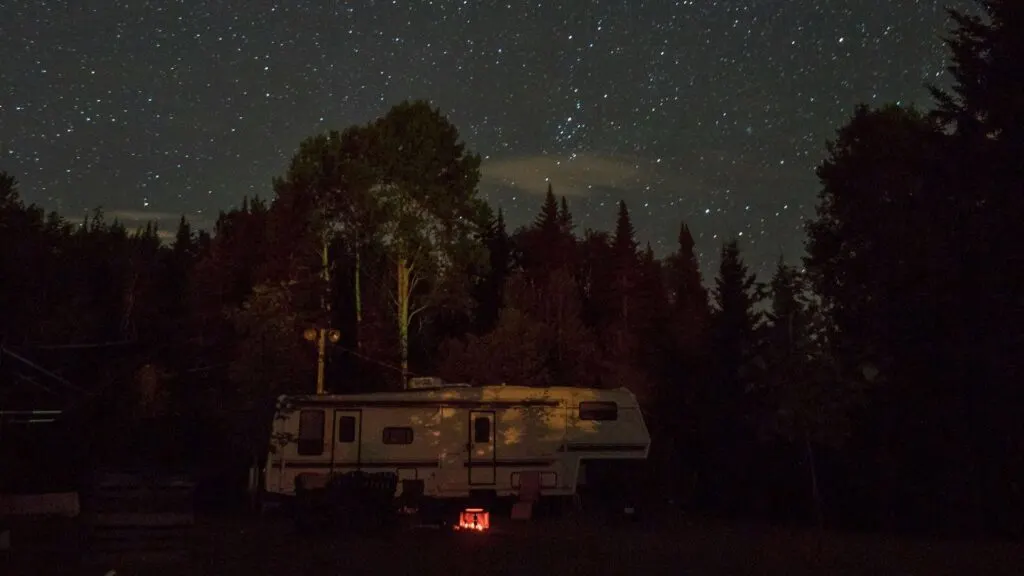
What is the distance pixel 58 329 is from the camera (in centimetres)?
2655

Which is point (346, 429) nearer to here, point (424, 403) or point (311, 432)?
point (311, 432)

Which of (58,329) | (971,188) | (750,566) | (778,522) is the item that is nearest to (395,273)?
(58,329)

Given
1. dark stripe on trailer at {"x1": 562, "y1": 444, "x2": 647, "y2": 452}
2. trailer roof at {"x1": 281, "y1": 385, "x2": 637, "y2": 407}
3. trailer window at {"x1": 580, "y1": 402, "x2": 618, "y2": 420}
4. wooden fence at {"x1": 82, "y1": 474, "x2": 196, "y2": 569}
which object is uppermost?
trailer roof at {"x1": 281, "y1": 385, "x2": 637, "y2": 407}

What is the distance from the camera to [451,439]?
65.0 ft

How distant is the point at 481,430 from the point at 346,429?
8.92ft

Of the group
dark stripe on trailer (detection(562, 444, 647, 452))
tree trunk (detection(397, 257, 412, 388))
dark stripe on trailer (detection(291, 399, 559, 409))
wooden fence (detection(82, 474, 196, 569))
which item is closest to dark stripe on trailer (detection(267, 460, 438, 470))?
dark stripe on trailer (detection(291, 399, 559, 409))

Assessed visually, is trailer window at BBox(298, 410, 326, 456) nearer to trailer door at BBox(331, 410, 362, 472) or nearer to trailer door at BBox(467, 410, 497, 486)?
trailer door at BBox(331, 410, 362, 472)

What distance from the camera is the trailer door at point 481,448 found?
19.8m

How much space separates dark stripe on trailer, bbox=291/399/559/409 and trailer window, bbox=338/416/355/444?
261 mm

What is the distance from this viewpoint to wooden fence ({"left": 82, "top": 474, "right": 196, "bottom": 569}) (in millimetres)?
11422

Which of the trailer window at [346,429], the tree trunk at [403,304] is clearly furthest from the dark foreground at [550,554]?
the tree trunk at [403,304]

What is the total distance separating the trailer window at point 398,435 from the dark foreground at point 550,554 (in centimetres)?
283

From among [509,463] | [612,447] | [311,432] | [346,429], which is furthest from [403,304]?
[612,447]

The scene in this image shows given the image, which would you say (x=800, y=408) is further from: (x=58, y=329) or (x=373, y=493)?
(x=58, y=329)
